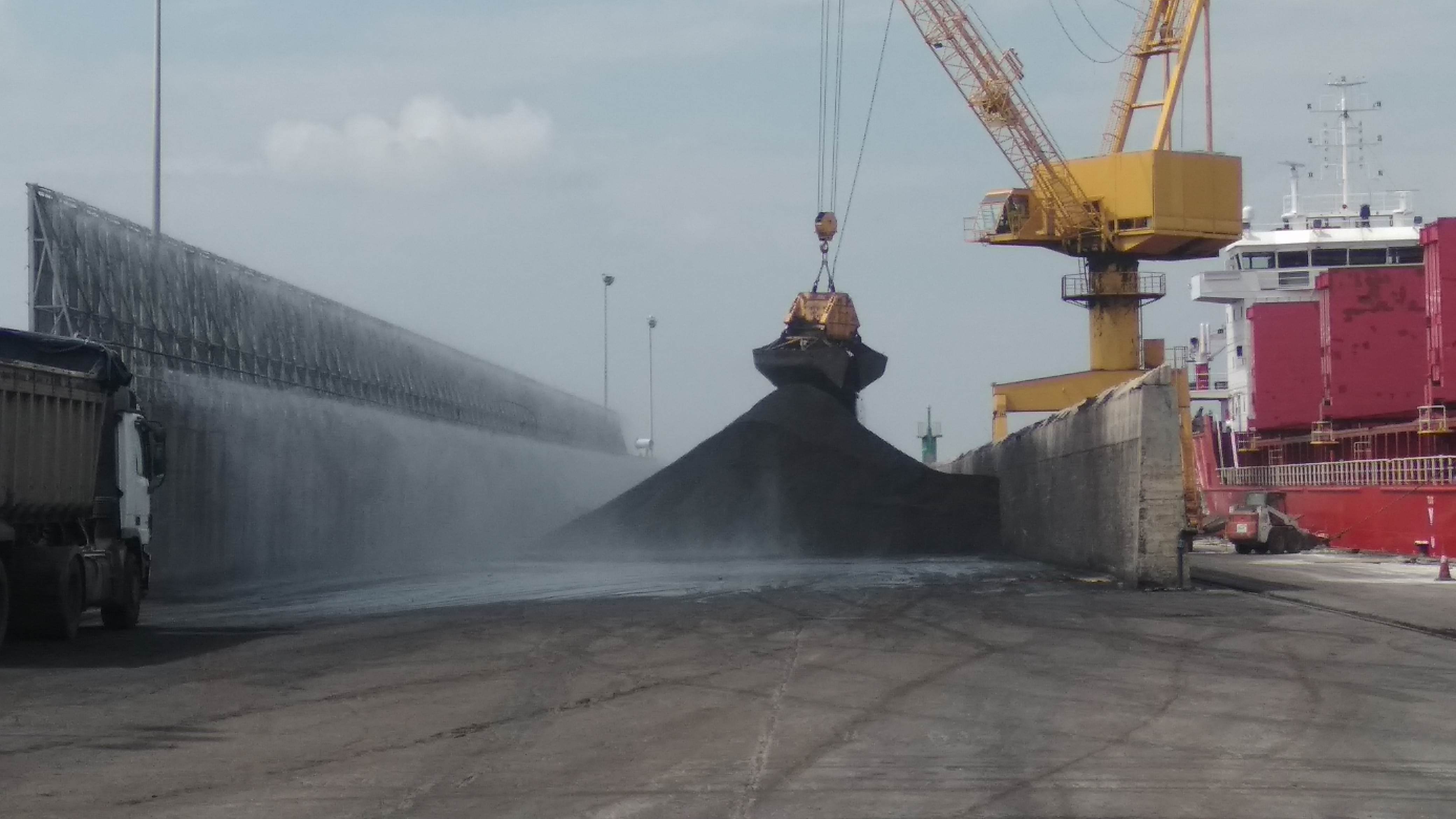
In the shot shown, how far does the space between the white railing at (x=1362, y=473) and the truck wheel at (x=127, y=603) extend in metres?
26.4

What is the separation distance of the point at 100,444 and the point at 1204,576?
19.0 meters

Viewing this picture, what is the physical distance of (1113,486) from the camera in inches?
1029

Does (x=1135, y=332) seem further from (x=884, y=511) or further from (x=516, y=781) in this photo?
(x=516, y=781)

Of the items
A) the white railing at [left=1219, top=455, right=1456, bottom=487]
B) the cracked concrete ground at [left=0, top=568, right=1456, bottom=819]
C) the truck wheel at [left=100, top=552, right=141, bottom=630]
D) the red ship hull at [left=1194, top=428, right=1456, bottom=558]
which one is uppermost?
the white railing at [left=1219, top=455, right=1456, bottom=487]

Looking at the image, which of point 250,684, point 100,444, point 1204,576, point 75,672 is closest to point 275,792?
point 250,684

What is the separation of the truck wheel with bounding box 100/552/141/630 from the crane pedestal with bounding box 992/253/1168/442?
3229 centimetres

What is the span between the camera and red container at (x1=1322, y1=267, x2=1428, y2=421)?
46250 millimetres

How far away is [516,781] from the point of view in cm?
869

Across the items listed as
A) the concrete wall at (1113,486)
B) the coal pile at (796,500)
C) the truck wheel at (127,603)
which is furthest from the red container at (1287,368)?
the truck wheel at (127,603)

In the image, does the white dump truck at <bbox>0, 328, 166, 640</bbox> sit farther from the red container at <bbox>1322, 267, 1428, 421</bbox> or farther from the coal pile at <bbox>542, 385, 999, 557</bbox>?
the red container at <bbox>1322, 267, 1428, 421</bbox>

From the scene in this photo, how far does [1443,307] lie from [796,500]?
15868mm

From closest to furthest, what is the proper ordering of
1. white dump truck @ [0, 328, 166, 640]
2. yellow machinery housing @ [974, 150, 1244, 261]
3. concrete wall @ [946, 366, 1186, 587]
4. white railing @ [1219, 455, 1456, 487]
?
1. white dump truck @ [0, 328, 166, 640]
2. concrete wall @ [946, 366, 1186, 587]
3. white railing @ [1219, 455, 1456, 487]
4. yellow machinery housing @ [974, 150, 1244, 261]

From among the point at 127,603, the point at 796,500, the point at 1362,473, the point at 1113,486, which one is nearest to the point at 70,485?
the point at 127,603

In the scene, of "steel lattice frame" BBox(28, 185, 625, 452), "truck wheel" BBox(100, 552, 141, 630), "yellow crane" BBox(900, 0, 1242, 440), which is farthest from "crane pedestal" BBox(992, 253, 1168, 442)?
"truck wheel" BBox(100, 552, 141, 630)
